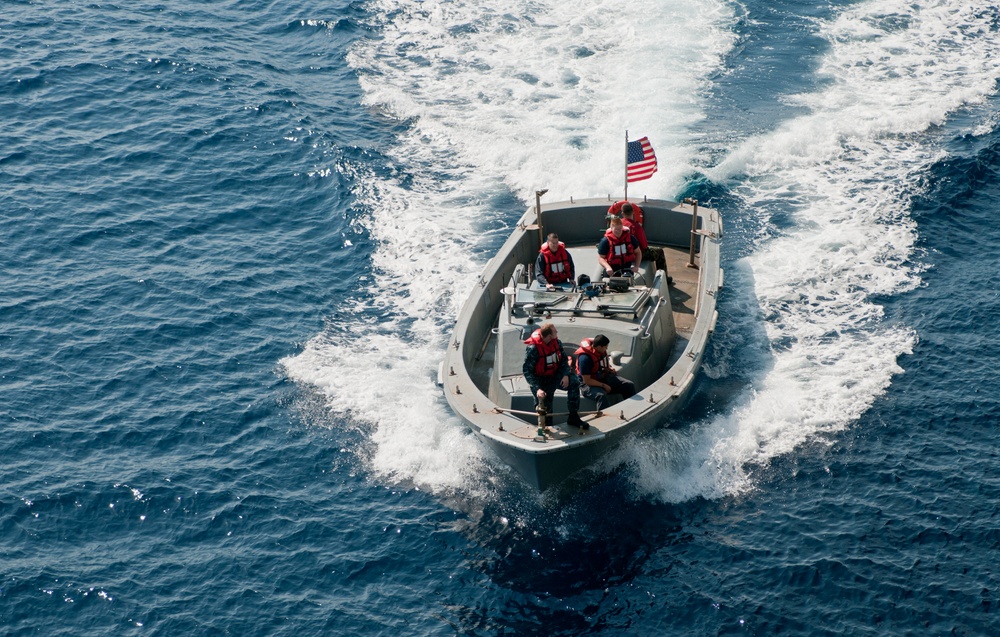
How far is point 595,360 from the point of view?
2534 centimetres

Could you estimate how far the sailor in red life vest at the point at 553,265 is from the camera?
2875 cm

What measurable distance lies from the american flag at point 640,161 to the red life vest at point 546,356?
29.0ft

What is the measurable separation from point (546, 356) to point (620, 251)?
Result: 6007 mm

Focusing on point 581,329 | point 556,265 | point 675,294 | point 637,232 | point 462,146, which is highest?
point 556,265

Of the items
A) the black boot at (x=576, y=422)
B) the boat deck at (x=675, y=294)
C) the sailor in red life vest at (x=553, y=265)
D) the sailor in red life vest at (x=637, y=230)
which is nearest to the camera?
the black boot at (x=576, y=422)

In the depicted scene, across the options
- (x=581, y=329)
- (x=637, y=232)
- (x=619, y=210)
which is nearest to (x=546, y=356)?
(x=581, y=329)

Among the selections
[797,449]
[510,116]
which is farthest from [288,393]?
[510,116]

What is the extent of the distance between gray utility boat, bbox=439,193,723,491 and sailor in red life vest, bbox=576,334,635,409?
0.32 metres

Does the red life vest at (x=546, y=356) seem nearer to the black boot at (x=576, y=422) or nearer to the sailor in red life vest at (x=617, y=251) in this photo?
the black boot at (x=576, y=422)

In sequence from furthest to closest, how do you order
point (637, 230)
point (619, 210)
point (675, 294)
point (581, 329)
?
point (619, 210)
point (675, 294)
point (637, 230)
point (581, 329)

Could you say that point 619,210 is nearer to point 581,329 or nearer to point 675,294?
point 675,294

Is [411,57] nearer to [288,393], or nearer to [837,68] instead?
[837,68]

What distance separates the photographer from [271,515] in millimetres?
25734

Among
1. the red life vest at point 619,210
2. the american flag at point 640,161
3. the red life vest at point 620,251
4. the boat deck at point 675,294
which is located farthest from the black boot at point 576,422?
the american flag at point 640,161
